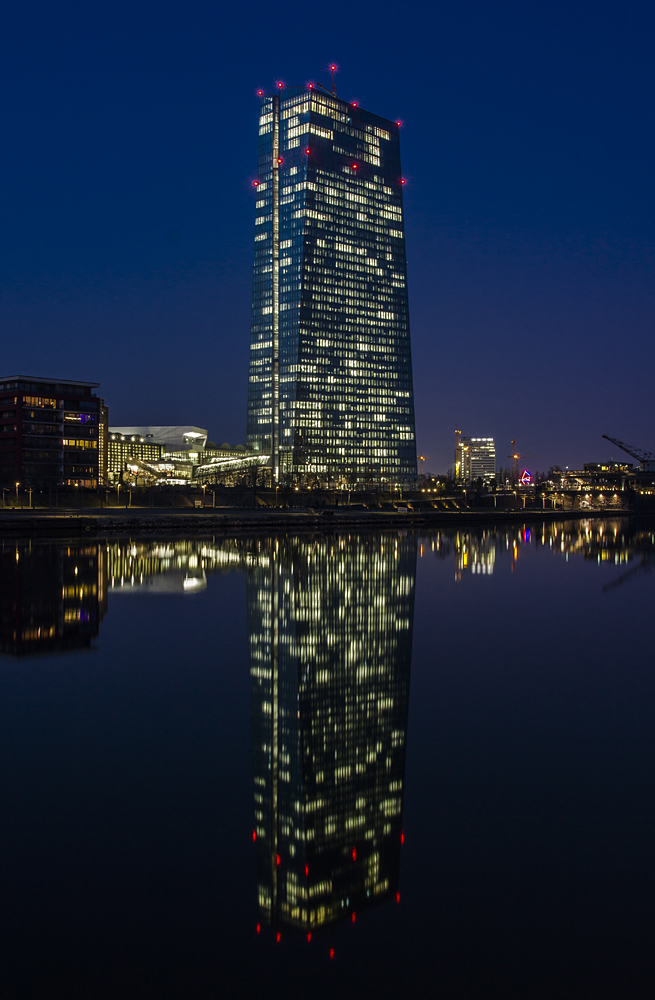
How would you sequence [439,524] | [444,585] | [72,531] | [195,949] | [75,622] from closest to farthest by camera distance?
[195,949]
[75,622]
[444,585]
[72,531]
[439,524]

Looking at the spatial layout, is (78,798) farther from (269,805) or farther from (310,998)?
(310,998)

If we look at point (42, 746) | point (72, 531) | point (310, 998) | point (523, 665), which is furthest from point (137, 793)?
point (72, 531)

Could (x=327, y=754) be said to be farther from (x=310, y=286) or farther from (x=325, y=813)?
(x=310, y=286)

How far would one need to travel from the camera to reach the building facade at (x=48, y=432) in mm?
132000

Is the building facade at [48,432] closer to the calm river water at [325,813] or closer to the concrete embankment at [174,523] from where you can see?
the concrete embankment at [174,523]

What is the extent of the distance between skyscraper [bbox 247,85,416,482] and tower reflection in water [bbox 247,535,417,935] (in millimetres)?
167072

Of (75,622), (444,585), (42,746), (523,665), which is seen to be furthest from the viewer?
(444,585)

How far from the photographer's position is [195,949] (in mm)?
5832

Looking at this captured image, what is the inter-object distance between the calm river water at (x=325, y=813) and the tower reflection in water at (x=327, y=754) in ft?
0.13

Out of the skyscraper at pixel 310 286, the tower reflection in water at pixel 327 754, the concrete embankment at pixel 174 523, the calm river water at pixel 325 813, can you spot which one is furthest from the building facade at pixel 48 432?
the calm river water at pixel 325 813

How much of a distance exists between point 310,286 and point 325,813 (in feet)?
613

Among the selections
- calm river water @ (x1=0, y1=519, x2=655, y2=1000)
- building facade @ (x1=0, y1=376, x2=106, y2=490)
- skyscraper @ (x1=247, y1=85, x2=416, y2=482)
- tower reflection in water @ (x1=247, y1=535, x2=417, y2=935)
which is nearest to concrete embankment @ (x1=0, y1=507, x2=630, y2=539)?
building facade @ (x1=0, y1=376, x2=106, y2=490)

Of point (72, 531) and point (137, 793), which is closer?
point (137, 793)

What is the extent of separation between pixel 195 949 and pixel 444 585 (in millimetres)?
25503
